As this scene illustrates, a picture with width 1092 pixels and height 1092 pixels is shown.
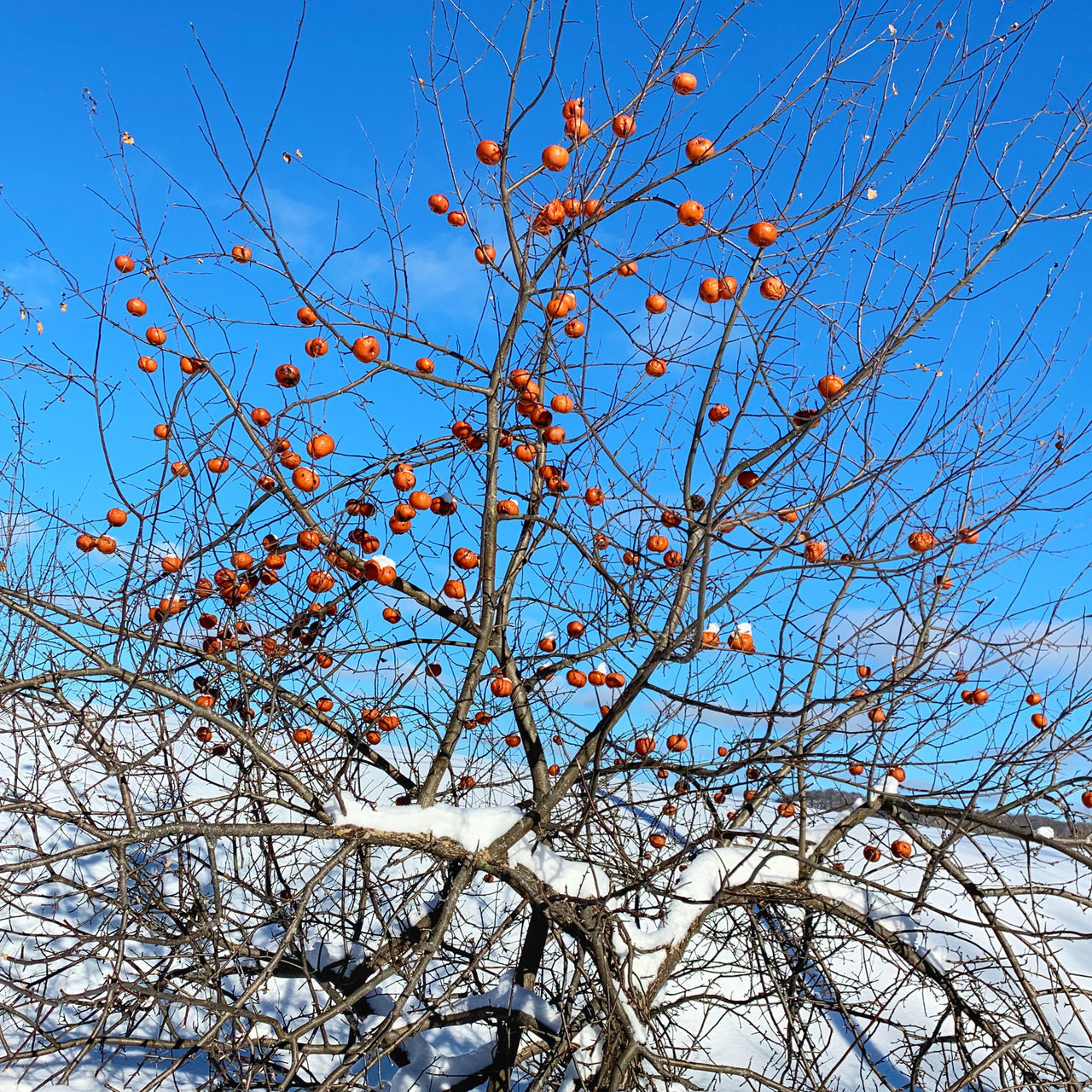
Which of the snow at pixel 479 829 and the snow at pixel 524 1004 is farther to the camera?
the snow at pixel 524 1004

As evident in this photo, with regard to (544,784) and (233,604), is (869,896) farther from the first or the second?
(233,604)

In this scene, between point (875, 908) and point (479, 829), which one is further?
point (875, 908)

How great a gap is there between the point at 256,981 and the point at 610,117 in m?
3.05

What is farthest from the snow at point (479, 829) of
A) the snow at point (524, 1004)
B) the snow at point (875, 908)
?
the snow at point (875, 908)

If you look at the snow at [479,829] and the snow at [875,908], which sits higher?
the snow at [479,829]

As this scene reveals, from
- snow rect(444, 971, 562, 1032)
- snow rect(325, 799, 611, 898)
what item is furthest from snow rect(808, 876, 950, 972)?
snow rect(444, 971, 562, 1032)

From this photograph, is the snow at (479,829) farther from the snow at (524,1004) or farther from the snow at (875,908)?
the snow at (875,908)

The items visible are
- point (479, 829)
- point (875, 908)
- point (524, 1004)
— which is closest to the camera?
point (479, 829)

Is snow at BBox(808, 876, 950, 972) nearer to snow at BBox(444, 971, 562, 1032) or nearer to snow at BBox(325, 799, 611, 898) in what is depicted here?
snow at BBox(325, 799, 611, 898)

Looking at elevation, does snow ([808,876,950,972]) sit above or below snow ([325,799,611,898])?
below

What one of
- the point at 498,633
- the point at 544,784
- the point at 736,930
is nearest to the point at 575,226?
the point at 498,633

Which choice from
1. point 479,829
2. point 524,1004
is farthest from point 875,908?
point 479,829

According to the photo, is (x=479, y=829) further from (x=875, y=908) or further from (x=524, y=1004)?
(x=875, y=908)

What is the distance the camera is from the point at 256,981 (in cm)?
262
